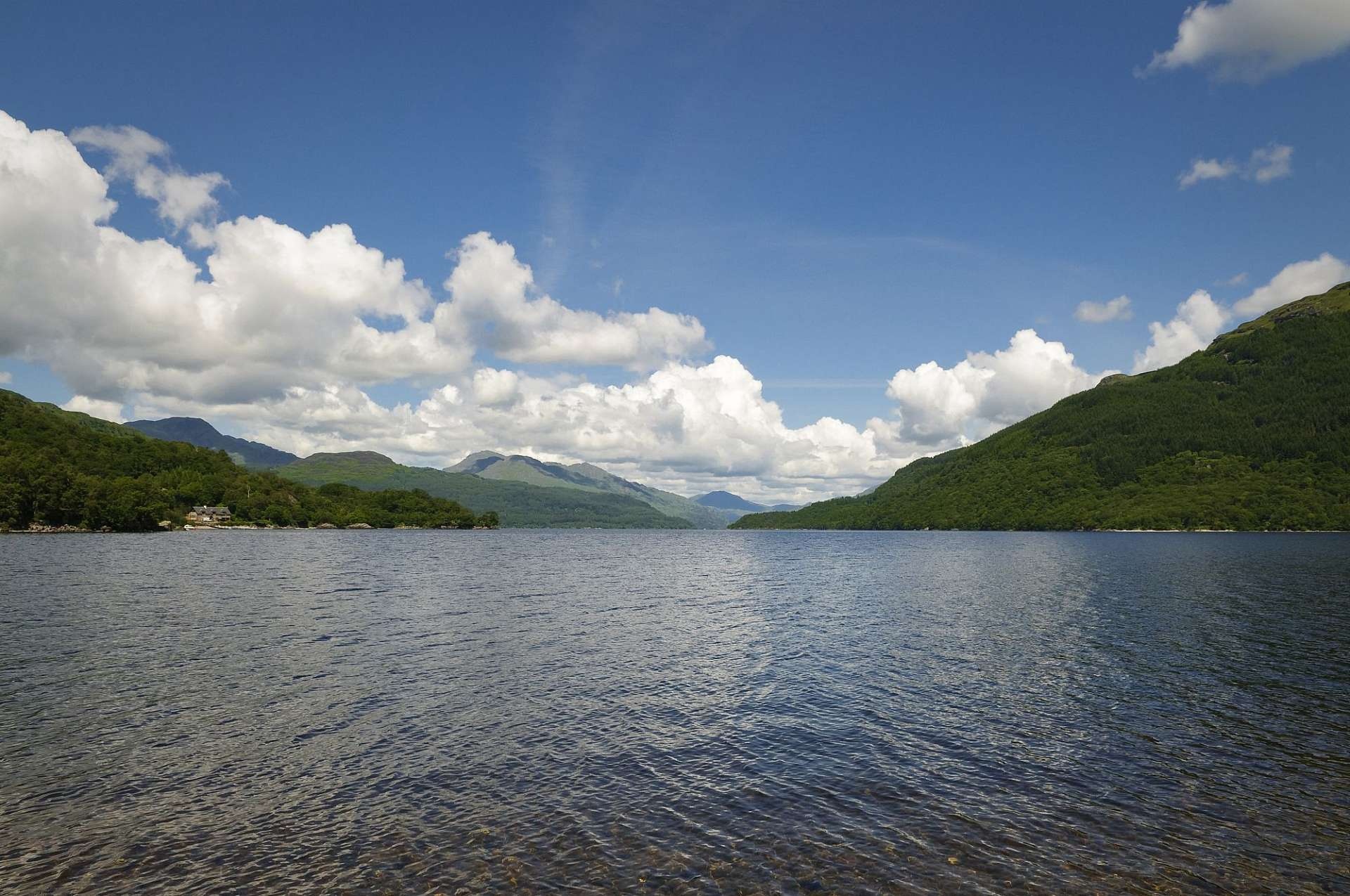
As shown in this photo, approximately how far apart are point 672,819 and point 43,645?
163 ft

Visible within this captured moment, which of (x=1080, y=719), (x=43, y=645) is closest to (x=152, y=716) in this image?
(x=43, y=645)

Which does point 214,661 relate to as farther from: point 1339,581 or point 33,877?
point 1339,581

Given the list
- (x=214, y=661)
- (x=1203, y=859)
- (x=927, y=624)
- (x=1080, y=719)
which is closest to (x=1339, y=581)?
(x=927, y=624)

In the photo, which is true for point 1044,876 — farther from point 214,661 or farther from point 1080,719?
point 214,661

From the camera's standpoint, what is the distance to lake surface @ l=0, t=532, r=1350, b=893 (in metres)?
19.5

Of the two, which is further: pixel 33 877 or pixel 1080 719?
pixel 1080 719

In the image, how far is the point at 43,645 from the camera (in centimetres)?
4762

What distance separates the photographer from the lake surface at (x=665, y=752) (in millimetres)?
19500

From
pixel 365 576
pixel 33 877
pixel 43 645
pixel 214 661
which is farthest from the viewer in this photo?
pixel 365 576

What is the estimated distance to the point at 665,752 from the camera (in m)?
29.5

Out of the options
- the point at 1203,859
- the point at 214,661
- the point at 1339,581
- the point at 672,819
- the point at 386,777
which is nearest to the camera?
the point at 1203,859

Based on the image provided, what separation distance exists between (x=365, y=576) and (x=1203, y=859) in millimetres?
107133

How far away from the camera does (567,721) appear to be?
33.7m

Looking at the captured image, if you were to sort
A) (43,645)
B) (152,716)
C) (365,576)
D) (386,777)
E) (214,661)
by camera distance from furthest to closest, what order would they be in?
(365,576) < (43,645) < (214,661) < (152,716) < (386,777)
